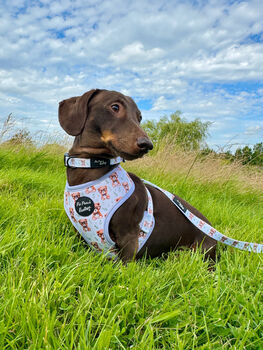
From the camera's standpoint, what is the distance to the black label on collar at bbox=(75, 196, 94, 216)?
1905 millimetres

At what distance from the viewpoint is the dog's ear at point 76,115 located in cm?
194

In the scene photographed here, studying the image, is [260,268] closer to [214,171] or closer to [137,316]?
[137,316]

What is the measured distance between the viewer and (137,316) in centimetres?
133

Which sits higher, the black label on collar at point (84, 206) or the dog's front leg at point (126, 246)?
the black label on collar at point (84, 206)

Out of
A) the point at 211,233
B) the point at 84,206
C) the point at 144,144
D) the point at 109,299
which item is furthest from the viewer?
the point at 211,233

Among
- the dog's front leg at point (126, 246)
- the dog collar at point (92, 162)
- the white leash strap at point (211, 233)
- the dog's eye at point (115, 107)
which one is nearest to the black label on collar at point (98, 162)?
the dog collar at point (92, 162)

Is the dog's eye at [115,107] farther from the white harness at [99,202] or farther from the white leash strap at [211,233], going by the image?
the white leash strap at [211,233]

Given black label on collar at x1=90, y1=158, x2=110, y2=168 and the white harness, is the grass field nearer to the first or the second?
the white harness

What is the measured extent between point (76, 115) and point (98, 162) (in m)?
→ 0.37

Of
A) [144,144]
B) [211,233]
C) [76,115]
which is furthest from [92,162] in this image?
[211,233]

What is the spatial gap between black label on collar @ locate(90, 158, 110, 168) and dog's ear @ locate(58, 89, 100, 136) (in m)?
0.23

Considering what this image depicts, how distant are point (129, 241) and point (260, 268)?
3.12 feet

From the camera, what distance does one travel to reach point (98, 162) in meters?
1.97

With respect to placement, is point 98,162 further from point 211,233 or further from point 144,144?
point 211,233
